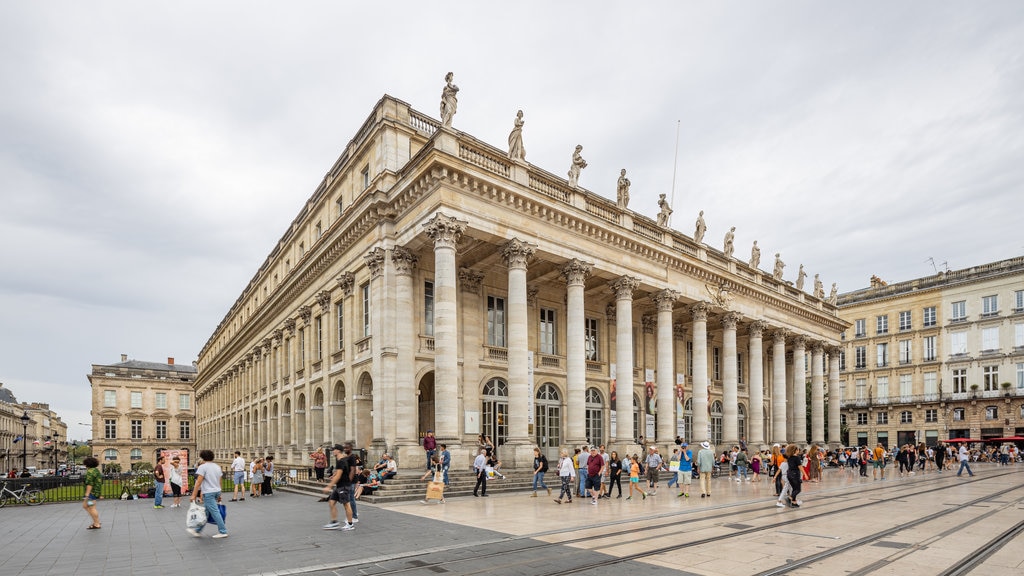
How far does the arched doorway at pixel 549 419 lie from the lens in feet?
88.2

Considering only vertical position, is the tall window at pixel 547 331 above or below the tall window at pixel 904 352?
above

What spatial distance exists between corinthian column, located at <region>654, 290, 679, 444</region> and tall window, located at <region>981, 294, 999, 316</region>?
37647 millimetres

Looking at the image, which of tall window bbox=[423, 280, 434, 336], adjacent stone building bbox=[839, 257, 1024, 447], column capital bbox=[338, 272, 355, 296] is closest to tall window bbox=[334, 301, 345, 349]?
column capital bbox=[338, 272, 355, 296]

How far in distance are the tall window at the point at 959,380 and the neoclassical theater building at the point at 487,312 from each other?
71.7 feet

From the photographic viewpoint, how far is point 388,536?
36.9ft

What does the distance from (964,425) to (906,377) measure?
5.61m

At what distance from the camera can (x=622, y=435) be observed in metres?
25.0

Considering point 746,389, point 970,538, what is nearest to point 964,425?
point 746,389

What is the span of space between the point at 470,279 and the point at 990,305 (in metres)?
47.3

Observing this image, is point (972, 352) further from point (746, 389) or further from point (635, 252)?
point (635, 252)

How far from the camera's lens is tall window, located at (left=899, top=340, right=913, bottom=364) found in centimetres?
5453

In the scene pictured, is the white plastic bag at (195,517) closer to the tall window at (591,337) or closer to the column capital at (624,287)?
the column capital at (624,287)

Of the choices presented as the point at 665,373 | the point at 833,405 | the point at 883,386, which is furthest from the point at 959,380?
the point at 665,373

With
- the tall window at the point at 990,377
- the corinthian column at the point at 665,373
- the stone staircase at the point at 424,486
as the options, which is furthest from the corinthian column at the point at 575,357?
the tall window at the point at 990,377
